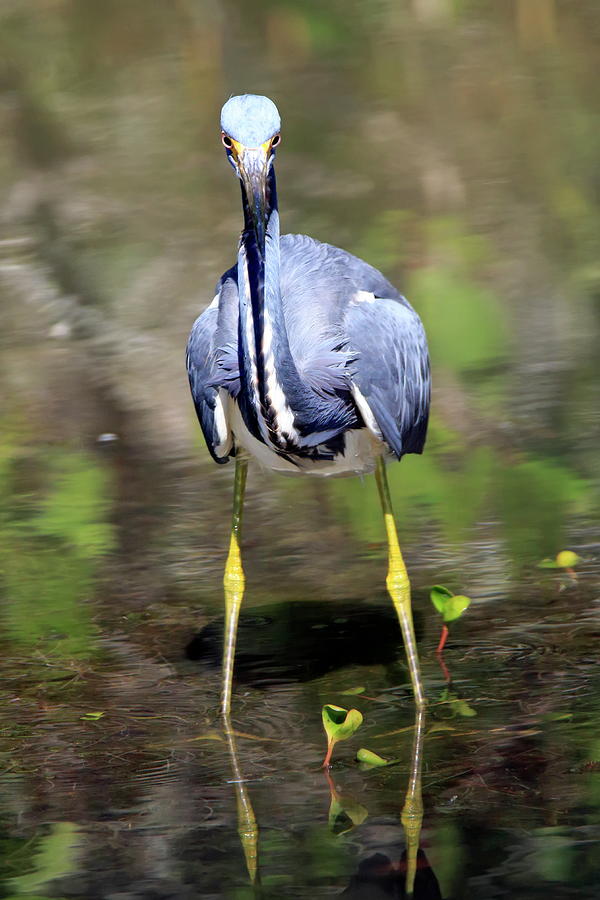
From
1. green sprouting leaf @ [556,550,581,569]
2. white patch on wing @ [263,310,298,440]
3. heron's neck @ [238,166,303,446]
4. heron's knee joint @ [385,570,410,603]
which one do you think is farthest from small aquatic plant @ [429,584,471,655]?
→ heron's neck @ [238,166,303,446]

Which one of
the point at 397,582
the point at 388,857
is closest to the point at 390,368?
the point at 397,582

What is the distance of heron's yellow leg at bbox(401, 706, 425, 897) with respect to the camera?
437cm

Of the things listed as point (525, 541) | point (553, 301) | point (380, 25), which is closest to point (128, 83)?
point (380, 25)

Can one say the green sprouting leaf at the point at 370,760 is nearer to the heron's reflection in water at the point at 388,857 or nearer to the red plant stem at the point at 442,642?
the heron's reflection in water at the point at 388,857

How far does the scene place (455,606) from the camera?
5.79 metres

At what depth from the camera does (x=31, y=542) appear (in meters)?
7.32

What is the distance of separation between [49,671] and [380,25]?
10455 millimetres

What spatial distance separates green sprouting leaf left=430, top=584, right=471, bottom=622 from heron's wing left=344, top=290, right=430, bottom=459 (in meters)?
0.60

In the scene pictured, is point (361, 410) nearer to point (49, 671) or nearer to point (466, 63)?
point (49, 671)

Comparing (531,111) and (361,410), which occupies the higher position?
(361,410)

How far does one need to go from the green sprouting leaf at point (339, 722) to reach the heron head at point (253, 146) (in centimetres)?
164

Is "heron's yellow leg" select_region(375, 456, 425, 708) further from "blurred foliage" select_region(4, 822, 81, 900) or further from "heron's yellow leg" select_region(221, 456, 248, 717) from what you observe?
"blurred foliage" select_region(4, 822, 81, 900)

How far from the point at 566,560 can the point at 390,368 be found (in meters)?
1.51

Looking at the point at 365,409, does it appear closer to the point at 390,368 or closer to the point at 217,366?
the point at 390,368
